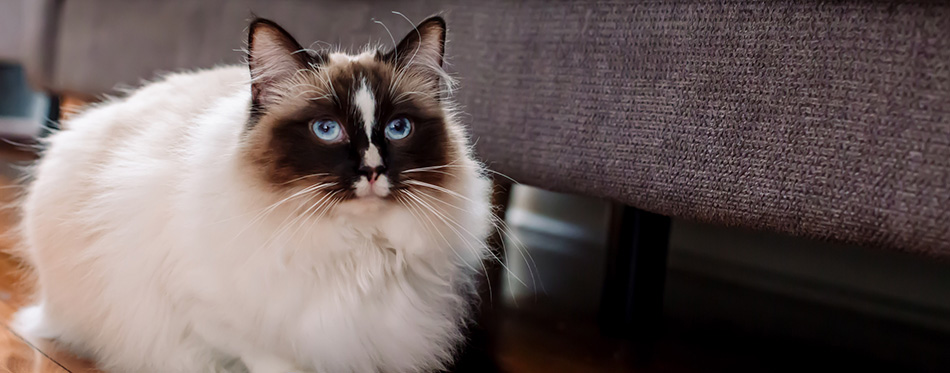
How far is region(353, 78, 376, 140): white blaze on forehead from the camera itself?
912 millimetres

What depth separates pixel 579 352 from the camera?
139 cm

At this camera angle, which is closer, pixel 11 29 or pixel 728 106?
pixel 728 106

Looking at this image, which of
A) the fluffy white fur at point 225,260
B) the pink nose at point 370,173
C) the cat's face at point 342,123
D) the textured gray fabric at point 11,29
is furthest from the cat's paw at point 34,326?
the textured gray fabric at point 11,29

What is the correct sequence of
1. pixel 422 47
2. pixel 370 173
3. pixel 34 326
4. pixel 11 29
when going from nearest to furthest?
1. pixel 370 173
2. pixel 422 47
3. pixel 34 326
4. pixel 11 29

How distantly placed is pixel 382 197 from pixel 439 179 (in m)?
0.10

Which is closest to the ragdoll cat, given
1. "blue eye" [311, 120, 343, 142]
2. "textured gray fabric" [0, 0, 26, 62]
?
"blue eye" [311, 120, 343, 142]

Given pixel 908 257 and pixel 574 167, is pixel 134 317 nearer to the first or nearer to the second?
pixel 574 167

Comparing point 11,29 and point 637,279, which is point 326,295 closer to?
point 637,279

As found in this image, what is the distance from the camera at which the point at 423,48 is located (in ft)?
3.35

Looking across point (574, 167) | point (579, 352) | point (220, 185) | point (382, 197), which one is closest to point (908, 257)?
point (579, 352)

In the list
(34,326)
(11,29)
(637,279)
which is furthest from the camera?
(11,29)

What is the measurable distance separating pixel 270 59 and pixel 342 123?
13 centimetres

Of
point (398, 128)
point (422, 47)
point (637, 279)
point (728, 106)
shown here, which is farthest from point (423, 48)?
point (637, 279)

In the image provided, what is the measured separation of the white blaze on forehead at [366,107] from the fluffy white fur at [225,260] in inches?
3.6
